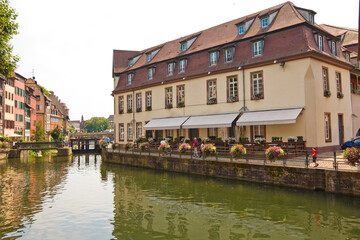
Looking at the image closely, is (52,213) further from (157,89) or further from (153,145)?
(157,89)

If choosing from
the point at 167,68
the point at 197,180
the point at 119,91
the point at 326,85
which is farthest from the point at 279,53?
the point at 119,91

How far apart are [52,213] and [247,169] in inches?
403

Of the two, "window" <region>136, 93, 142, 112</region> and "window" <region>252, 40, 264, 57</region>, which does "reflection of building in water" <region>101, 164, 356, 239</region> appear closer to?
"window" <region>252, 40, 264, 57</region>

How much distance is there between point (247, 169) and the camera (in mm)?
17062

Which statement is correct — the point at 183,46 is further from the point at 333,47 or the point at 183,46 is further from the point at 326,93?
the point at 326,93

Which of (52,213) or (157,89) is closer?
(52,213)

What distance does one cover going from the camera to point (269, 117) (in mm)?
20828

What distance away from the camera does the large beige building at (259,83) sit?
20547 mm

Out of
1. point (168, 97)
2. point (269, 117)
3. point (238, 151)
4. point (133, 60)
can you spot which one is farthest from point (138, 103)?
point (238, 151)

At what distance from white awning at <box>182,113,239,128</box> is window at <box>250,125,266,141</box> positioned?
5.51 feet

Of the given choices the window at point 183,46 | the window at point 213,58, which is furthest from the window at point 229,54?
the window at point 183,46

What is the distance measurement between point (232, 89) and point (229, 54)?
2.99m

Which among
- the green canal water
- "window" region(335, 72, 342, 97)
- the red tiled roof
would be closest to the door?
"window" region(335, 72, 342, 97)

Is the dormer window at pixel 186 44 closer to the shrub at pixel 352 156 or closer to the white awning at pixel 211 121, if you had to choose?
the white awning at pixel 211 121
